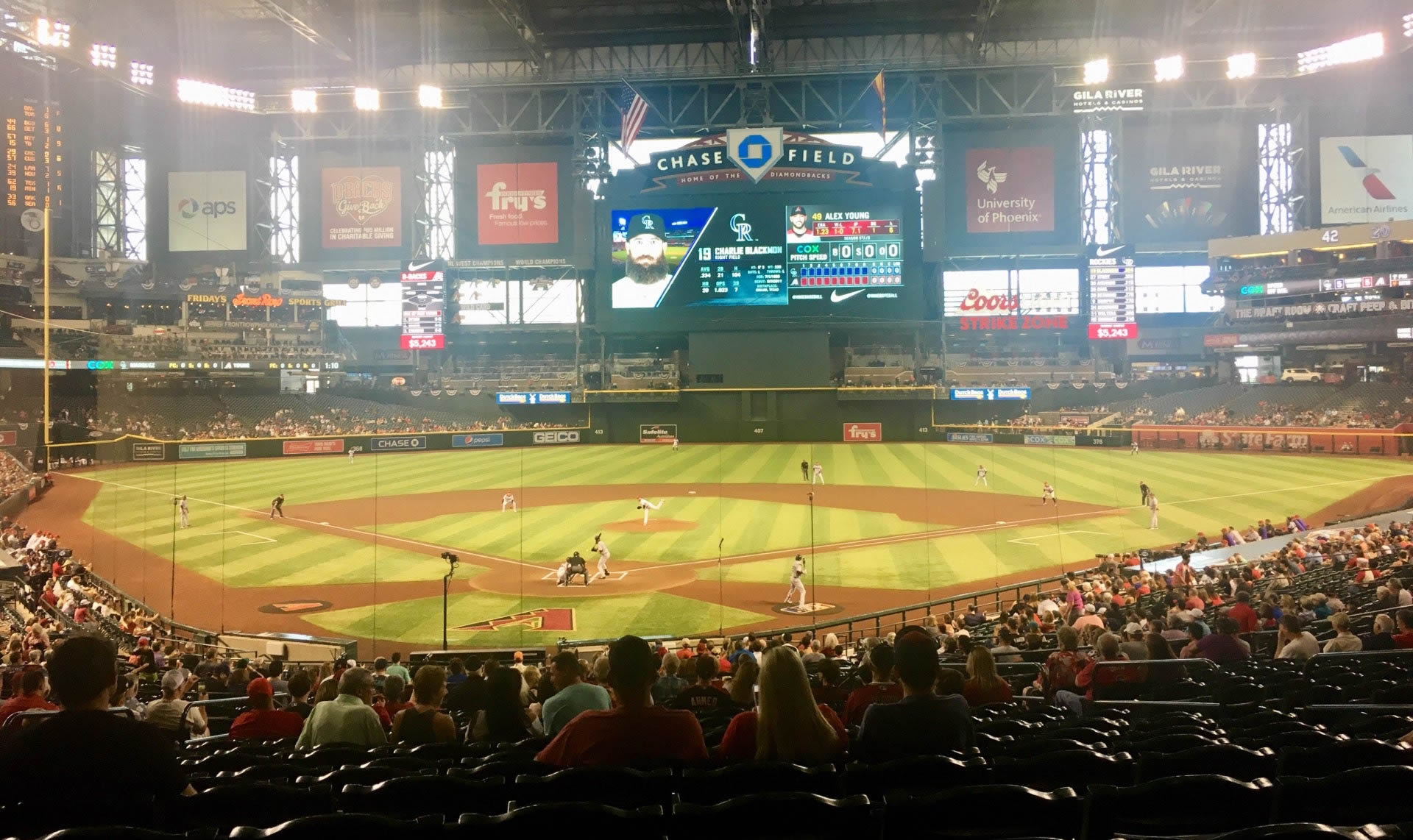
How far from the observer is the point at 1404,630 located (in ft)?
32.1

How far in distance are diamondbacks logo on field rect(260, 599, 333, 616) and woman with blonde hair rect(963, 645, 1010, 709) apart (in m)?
18.9

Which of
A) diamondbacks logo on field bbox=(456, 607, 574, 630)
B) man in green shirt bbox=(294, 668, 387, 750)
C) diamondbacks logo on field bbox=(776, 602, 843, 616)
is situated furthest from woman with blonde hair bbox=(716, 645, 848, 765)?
diamondbacks logo on field bbox=(776, 602, 843, 616)

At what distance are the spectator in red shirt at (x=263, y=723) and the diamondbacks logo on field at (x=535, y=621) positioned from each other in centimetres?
1251

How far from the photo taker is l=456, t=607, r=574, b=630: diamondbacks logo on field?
66.1 feet

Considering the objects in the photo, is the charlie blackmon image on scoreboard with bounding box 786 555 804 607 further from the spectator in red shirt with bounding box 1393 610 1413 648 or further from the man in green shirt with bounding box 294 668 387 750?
the man in green shirt with bounding box 294 668 387 750

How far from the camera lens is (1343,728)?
5109mm

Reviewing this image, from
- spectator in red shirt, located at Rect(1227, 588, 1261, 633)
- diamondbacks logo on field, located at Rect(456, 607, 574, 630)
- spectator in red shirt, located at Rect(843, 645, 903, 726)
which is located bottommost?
diamondbacks logo on field, located at Rect(456, 607, 574, 630)

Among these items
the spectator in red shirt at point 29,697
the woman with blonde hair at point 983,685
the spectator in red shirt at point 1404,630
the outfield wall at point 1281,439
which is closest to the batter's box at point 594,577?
the spectator in red shirt at point 29,697

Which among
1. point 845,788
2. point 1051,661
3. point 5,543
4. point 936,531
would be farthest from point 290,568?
point 845,788

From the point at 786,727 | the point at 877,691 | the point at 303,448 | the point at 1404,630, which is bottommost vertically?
the point at 1404,630

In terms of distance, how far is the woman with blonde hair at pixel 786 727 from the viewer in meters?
4.58

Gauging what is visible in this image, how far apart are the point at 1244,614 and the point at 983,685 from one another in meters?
7.31

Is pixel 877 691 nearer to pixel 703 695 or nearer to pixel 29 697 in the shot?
pixel 703 695

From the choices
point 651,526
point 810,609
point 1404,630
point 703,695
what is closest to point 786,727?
point 703,695
